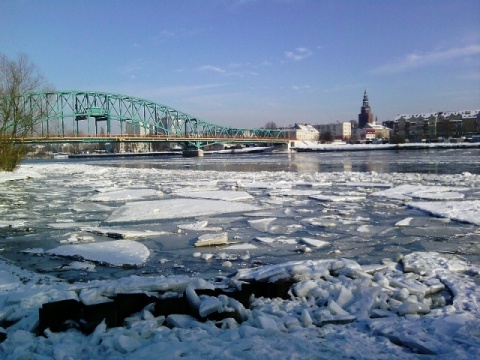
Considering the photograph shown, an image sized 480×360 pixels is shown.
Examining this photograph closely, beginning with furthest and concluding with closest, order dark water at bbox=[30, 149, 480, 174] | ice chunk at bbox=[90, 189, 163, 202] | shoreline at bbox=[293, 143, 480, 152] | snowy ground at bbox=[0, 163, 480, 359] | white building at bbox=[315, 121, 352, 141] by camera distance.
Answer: white building at bbox=[315, 121, 352, 141], shoreline at bbox=[293, 143, 480, 152], dark water at bbox=[30, 149, 480, 174], ice chunk at bbox=[90, 189, 163, 202], snowy ground at bbox=[0, 163, 480, 359]

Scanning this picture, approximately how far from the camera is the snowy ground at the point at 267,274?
3322 mm

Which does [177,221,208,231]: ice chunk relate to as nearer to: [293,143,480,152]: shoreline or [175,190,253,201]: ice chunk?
[175,190,253,201]: ice chunk

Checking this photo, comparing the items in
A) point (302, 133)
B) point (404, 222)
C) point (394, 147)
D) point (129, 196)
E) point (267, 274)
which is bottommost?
point (129, 196)

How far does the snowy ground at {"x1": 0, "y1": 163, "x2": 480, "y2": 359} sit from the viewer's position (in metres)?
3.32

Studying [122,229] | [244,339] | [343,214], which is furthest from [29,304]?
[343,214]

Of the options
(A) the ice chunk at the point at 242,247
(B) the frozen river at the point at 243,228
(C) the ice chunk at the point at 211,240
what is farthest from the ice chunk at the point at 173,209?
(A) the ice chunk at the point at 242,247

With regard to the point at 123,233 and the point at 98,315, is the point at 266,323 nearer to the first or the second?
the point at 98,315

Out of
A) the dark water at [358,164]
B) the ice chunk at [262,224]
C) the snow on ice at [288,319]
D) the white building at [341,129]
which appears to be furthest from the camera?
the white building at [341,129]

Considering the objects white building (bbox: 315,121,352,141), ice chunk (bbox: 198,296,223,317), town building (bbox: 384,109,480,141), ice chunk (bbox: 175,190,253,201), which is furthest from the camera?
white building (bbox: 315,121,352,141)

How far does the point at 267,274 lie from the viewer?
4734 mm

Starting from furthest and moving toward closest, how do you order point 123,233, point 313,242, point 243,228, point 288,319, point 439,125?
point 439,125 → point 243,228 → point 123,233 → point 313,242 → point 288,319

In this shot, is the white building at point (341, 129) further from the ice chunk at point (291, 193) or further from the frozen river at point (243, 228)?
the frozen river at point (243, 228)

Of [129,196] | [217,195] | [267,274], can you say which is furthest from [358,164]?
[267,274]

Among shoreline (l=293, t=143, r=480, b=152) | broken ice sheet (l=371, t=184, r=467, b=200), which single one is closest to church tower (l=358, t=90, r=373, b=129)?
shoreline (l=293, t=143, r=480, b=152)
